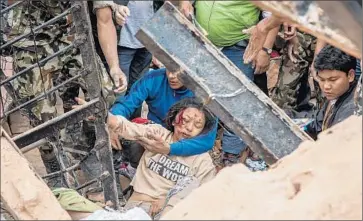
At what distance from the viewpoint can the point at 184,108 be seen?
493 cm

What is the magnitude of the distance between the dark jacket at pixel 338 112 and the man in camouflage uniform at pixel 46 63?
44.3 inches

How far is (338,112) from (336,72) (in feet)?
0.85

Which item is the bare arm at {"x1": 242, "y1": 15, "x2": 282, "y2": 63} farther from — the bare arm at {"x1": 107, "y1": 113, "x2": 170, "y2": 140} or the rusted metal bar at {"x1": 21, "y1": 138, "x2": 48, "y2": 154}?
the rusted metal bar at {"x1": 21, "y1": 138, "x2": 48, "y2": 154}

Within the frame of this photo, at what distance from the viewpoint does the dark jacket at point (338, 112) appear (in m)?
4.38

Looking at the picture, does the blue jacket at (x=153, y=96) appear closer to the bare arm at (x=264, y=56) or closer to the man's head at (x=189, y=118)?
the man's head at (x=189, y=118)

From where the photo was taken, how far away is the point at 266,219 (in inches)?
102

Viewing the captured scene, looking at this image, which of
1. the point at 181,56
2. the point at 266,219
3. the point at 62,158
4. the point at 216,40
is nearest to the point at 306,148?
the point at 266,219

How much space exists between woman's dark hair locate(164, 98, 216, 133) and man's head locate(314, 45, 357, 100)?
0.69m

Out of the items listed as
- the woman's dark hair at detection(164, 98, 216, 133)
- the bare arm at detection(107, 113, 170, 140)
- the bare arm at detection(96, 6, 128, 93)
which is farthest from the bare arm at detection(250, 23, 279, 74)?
the bare arm at detection(96, 6, 128, 93)

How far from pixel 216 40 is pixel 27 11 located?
135cm

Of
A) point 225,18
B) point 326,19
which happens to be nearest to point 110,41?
point 225,18

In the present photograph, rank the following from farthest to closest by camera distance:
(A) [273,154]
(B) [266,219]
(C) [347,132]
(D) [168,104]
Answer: (D) [168,104]
(A) [273,154]
(C) [347,132]
(B) [266,219]

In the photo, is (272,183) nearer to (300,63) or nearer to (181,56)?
(181,56)

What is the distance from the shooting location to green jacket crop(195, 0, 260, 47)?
5439mm
